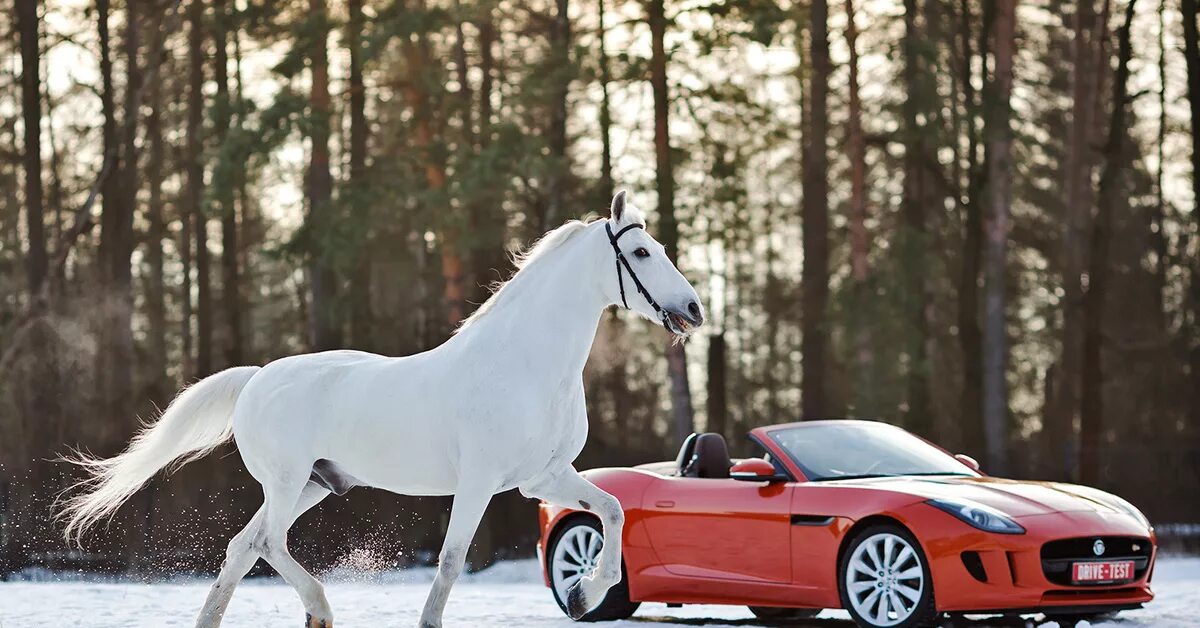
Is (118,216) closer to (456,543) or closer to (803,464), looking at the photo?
(803,464)

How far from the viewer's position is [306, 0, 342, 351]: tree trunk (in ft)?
84.6

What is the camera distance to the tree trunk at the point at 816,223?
25.2 metres

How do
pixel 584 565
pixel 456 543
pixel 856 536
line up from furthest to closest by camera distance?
pixel 584 565 → pixel 856 536 → pixel 456 543

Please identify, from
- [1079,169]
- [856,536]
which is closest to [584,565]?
[856,536]

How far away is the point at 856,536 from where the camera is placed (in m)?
10.4

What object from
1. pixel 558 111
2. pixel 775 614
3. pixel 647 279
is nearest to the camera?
pixel 647 279

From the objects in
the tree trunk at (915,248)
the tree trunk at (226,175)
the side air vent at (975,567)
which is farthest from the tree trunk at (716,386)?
the side air vent at (975,567)

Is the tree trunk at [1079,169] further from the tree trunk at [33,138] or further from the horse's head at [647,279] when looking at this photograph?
the horse's head at [647,279]

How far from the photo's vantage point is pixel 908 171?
31141 millimetres

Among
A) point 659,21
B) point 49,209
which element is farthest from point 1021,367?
point 49,209

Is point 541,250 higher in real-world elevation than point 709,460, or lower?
higher

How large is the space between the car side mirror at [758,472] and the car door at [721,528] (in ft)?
0.22

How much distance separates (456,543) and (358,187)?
60.2 feet

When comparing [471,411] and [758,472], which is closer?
[471,411]
